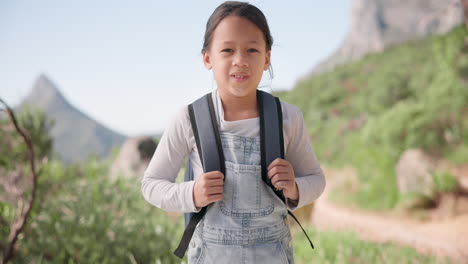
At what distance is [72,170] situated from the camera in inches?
320

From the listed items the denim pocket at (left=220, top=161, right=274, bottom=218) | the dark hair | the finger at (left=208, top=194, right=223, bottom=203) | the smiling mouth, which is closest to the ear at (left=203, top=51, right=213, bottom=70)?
the dark hair

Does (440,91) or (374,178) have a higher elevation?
(440,91)

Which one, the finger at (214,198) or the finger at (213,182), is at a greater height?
the finger at (213,182)

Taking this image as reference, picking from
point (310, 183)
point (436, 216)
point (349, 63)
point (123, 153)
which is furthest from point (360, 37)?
point (310, 183)

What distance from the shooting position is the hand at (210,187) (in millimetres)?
1222

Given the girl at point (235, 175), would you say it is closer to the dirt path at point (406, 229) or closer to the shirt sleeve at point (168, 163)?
the shirt sleeve at point (168, 163)

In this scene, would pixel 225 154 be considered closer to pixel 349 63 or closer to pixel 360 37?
pixel 349 63

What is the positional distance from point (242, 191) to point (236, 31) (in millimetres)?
522

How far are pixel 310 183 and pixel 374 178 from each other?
23.2ft

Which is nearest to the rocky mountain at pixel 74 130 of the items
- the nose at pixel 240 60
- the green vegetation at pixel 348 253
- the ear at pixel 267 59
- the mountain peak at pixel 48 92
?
the mountain peak at pixel 48 92

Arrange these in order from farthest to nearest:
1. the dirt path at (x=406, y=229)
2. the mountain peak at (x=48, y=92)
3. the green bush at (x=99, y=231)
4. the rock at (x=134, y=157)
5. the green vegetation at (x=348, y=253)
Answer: the mountain peak at (x=48, y=92) → the rock at (x=134, y=157) → the dirt path at (x=406, y=229) → the green vegetation at (x=348, y=253) → the green bush at (x=99, y=231)

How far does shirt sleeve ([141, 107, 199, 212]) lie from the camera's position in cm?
133

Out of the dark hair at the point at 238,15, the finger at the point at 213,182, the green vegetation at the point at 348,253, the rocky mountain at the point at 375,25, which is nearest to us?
the finger at the point at 213,182

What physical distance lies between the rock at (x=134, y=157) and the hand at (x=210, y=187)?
4.59m
